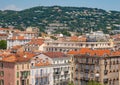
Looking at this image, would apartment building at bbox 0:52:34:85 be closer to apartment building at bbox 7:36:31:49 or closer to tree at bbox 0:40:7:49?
tree at bbox 0:40:7:49

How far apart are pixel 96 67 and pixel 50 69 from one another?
972cm

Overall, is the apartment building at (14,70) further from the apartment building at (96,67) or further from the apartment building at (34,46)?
the apartment building at (34,46)

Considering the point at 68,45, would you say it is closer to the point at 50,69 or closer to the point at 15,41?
the point at 15,41

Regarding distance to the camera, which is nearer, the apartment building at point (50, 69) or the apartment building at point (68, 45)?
the apartment building at point (50, 69)

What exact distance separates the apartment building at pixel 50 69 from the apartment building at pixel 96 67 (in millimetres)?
1982

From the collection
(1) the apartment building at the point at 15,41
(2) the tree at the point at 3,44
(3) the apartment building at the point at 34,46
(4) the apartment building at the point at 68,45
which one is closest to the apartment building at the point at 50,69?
(4) the apartment building at the point at 68,45

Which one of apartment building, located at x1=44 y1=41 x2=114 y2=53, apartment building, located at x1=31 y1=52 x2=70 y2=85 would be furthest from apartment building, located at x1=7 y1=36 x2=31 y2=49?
apartment building, located at x1=31 y1=52 x2=70 y2=85

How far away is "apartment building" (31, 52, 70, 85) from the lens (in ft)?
322

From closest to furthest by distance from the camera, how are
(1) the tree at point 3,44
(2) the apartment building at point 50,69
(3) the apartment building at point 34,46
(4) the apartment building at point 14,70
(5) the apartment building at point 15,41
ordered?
(4) the apartment building at point 14,70 → (2) the apartment building at point 50,69 → (3) the apartment building at point 34,46 → (1) the tree at point 3,44 → (5) the apartment building at point 15,41

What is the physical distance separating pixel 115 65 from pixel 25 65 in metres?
22.0

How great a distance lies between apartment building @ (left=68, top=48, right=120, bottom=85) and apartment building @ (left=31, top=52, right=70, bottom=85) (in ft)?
6.50

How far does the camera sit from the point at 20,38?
164m

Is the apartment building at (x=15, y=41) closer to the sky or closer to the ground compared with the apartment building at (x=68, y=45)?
closer to the ground

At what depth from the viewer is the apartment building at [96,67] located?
344ft
